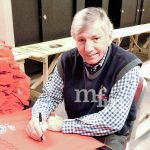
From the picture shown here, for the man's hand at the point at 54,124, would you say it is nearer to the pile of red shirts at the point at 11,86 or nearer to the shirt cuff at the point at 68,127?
the shirt cuff at the point at 68,127

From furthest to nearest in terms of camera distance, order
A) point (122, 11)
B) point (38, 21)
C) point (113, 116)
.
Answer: point (122, 11) < point (38, 21) < point (113, 116)

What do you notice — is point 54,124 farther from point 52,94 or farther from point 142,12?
point 142,12

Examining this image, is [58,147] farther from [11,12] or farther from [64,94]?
[11,12]

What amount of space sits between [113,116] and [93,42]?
0.36 metres

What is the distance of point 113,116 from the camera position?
1.15 m

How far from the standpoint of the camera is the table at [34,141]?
996mm

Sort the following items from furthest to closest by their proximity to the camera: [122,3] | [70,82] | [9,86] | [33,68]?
[122,3]
[33,68]
[9,86]
[70,82]

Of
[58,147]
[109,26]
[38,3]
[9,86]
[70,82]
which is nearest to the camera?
[58,147]

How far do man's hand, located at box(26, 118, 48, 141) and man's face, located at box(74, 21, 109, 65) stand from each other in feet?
1.27

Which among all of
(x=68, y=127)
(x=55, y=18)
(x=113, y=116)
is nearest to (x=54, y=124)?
(x=68, y=127)

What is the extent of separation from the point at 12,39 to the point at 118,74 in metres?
2.48

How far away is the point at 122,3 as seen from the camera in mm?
5254

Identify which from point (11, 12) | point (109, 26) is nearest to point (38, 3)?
point (11, 12)

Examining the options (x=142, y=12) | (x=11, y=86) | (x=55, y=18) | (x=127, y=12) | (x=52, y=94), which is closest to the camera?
(x=52, y=94)
